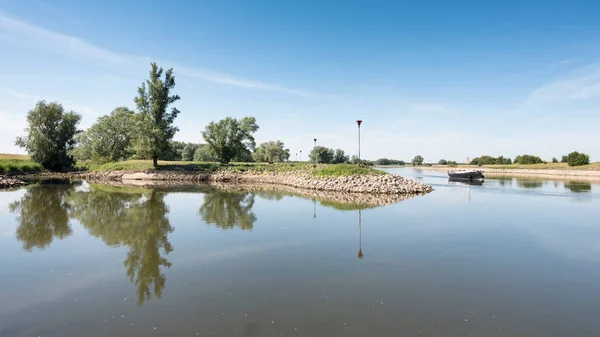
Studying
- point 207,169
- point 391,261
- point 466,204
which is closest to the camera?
point 391,261

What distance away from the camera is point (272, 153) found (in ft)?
341

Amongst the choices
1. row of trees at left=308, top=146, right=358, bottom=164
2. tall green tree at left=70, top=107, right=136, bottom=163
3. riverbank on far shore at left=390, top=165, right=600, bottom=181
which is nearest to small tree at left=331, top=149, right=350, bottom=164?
row of trees at left=308, top=146, right=358, bottom=164

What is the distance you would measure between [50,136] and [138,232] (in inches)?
2495

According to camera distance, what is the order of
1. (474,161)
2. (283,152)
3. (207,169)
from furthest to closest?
(474,161), (283,152), (207,169)

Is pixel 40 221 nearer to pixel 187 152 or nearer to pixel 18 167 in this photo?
pixel 18 167

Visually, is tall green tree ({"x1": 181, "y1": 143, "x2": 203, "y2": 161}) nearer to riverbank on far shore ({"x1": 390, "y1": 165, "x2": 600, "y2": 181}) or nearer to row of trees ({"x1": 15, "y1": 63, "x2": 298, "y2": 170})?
row of trees ({"x1": 15, "y1": 63, "x2": 298, "y2": 170})

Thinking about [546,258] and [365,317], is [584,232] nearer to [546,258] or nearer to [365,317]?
[546,258]

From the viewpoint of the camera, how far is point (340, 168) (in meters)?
39.2

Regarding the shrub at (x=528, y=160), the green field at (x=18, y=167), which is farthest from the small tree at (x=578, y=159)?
the green field at (x=18, y=167)

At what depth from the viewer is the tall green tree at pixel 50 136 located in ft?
199

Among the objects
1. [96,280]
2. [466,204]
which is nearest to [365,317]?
[96,280]

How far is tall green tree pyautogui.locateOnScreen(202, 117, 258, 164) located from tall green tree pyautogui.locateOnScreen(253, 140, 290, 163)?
42473 millimetres

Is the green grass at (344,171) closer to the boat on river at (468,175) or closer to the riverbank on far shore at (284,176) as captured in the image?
the riverbank on far shore at (284,176)

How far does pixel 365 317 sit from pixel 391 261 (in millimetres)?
4013
